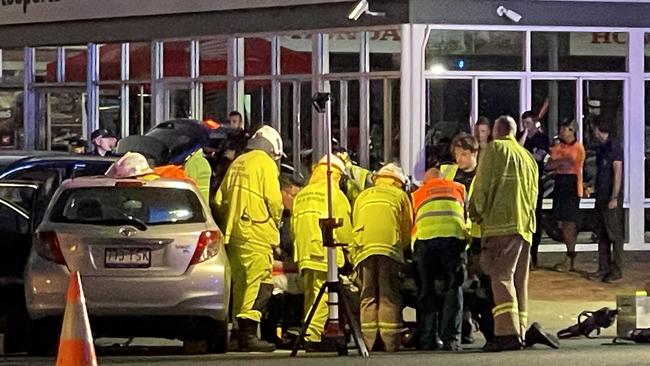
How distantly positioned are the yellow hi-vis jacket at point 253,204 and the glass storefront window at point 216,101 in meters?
10.2

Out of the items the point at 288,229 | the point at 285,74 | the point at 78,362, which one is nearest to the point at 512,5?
the point at 285,74

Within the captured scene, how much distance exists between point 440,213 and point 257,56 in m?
10.8

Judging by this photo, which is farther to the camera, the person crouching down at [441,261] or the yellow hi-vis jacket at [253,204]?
the yellow hi-vis jacket at [253,204]

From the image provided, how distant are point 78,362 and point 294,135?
13.6m

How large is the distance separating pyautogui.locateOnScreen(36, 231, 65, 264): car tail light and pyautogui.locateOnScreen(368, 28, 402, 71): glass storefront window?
9.71 metres

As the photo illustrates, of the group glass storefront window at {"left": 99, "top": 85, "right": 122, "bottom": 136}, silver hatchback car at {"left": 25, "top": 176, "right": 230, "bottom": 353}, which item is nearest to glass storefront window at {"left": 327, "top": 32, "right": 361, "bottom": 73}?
glass storefront window at {"left": 99, "top": 85, "right": 122, "bottom": 136}

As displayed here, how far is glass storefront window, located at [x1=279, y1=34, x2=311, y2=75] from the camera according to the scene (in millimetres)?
21516

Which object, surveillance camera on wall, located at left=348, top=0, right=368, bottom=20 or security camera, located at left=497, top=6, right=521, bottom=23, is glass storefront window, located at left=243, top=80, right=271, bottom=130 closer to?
surveillance camera on wall, located at left=348, top=0, right=368, bottom=20

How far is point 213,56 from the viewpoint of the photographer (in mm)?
22938

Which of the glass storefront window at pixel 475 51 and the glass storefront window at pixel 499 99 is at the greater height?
the glass storefront window at pixel 475 51

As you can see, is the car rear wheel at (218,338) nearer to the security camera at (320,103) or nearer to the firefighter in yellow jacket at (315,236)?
the firefighter in yellow jacket at (315,236)

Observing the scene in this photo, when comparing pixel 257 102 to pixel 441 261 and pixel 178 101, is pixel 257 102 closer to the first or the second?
pixel 178 101

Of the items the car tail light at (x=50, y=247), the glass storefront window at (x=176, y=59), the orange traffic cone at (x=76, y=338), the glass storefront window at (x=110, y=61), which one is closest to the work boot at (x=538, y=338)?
the car tail light at (x=50, y=247)

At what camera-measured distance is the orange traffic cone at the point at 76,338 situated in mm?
8625
